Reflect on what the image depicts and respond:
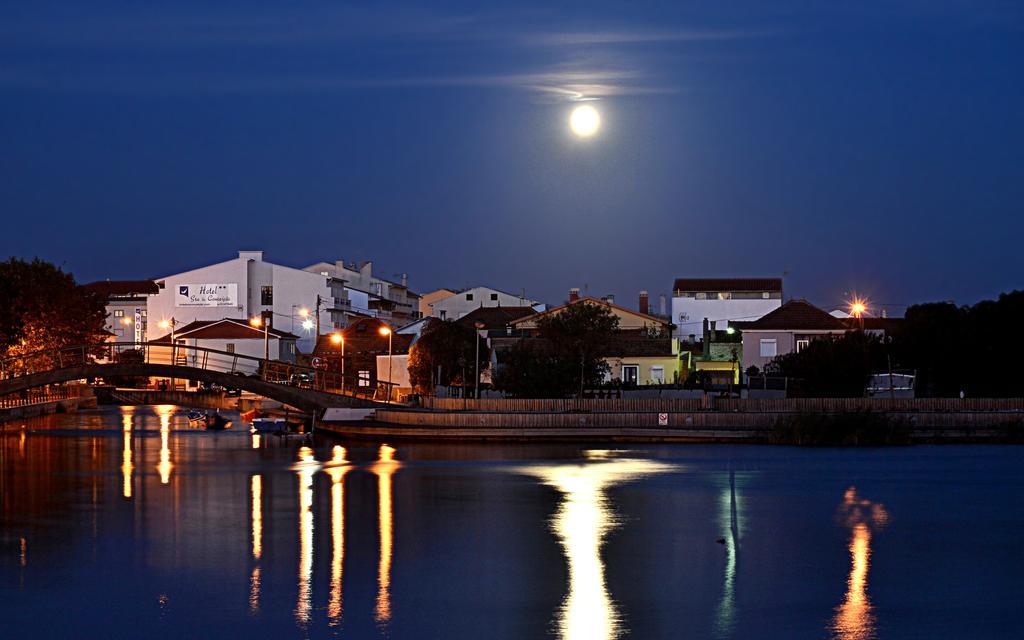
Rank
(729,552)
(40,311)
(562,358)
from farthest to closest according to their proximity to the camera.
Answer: (40,311)
(562,358)
(729,552)

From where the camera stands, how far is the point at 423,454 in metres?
48.3

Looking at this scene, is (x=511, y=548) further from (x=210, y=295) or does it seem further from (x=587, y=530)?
(x=210, y=295)

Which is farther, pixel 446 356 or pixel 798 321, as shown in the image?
pixel 798 321

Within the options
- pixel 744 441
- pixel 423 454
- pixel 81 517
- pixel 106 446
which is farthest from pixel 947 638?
pixel 106 446

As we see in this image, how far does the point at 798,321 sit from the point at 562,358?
1893 centimetres

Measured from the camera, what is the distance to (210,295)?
107438mm

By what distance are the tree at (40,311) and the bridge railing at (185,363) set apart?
1.09 m

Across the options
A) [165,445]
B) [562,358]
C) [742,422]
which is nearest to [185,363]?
[165,445]

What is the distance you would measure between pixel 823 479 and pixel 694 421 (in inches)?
546

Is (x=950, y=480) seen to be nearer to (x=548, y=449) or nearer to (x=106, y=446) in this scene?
(x=548, y=449)

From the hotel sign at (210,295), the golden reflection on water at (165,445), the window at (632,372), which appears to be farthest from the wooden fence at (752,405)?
the hotel sign at (210,295)

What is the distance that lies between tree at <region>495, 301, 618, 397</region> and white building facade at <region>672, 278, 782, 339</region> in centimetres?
2433

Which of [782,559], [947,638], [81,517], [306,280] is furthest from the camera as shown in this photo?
[306,280]

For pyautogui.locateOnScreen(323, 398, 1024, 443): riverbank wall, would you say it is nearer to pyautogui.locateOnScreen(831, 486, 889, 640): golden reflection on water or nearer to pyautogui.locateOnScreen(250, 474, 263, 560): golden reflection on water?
pyautogui.locateOnScreen(250, 474, 263, 560): golden reflection on water
